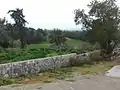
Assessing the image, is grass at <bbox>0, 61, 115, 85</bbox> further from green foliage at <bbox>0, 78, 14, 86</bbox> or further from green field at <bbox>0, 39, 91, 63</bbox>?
green field at <bbox>0, 39, 91, 63</bbox>

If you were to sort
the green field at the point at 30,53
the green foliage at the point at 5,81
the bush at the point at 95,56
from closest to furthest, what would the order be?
the green foliage at the point at 5,81 → the green field at the point at 30,53 → the bush at the point at 95,56

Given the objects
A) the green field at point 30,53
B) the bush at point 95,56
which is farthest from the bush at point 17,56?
the bush at point 95,56

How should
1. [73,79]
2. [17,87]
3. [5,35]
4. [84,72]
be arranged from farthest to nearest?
[5,35] → [84,72] → [73,79] → [17,87]

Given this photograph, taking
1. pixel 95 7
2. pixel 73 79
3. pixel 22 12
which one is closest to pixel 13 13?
pixel 22 12

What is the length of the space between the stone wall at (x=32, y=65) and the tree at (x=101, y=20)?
5.33 meters

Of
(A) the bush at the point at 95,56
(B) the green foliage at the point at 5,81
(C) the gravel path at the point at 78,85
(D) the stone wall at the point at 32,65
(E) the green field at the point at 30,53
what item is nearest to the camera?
(C) the gravel path at the point at 78,85

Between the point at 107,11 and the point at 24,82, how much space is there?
48.8 feet

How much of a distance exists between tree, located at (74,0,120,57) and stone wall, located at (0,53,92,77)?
5327 mm

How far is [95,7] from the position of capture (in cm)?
2911

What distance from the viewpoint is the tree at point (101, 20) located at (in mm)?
28797

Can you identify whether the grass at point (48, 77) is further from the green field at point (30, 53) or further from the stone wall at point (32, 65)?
the green field at point (30, 53)

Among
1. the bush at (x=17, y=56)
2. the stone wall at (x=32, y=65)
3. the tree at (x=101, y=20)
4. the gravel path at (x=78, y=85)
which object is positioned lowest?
the gravel path at (x=78, y=85)

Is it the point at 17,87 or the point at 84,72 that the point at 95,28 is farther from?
the point at 17,87

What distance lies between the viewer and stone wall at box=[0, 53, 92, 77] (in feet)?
58.4
